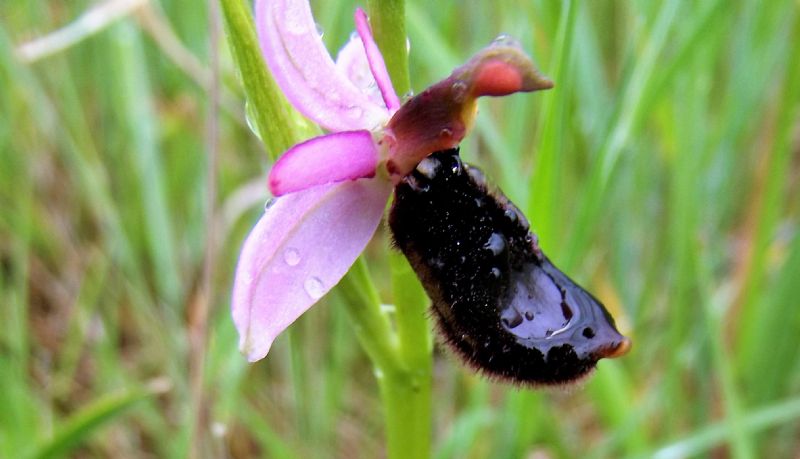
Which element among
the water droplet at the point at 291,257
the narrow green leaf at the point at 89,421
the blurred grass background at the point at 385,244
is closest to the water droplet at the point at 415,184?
the water droplet at the point at 291,257

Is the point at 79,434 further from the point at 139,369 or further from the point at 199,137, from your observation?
the point at 199,137

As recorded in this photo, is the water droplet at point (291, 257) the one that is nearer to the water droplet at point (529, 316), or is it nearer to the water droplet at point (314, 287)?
the water droplet at point (314, 287)

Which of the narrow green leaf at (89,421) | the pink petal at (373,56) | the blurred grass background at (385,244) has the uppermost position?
the pink petal at (373,56)

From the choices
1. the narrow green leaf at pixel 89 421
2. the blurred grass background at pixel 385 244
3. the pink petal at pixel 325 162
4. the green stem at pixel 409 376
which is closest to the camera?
the pink petal at pixel 325 162

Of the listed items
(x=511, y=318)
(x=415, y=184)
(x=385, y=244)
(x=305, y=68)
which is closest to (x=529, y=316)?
(x=511, y=318)

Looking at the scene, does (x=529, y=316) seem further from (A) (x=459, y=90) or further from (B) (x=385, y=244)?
(B) (x=385, y=244)

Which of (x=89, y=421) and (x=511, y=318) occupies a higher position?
(x=511, y=318)

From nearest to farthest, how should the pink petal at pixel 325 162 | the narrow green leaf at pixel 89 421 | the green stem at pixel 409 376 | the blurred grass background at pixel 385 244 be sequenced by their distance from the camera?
the pink petal at pixel 325 162, the green stem at pixel 409 376, the narrow green leaf at pixel 89 421, the blurred grass background at pixel 385 244
